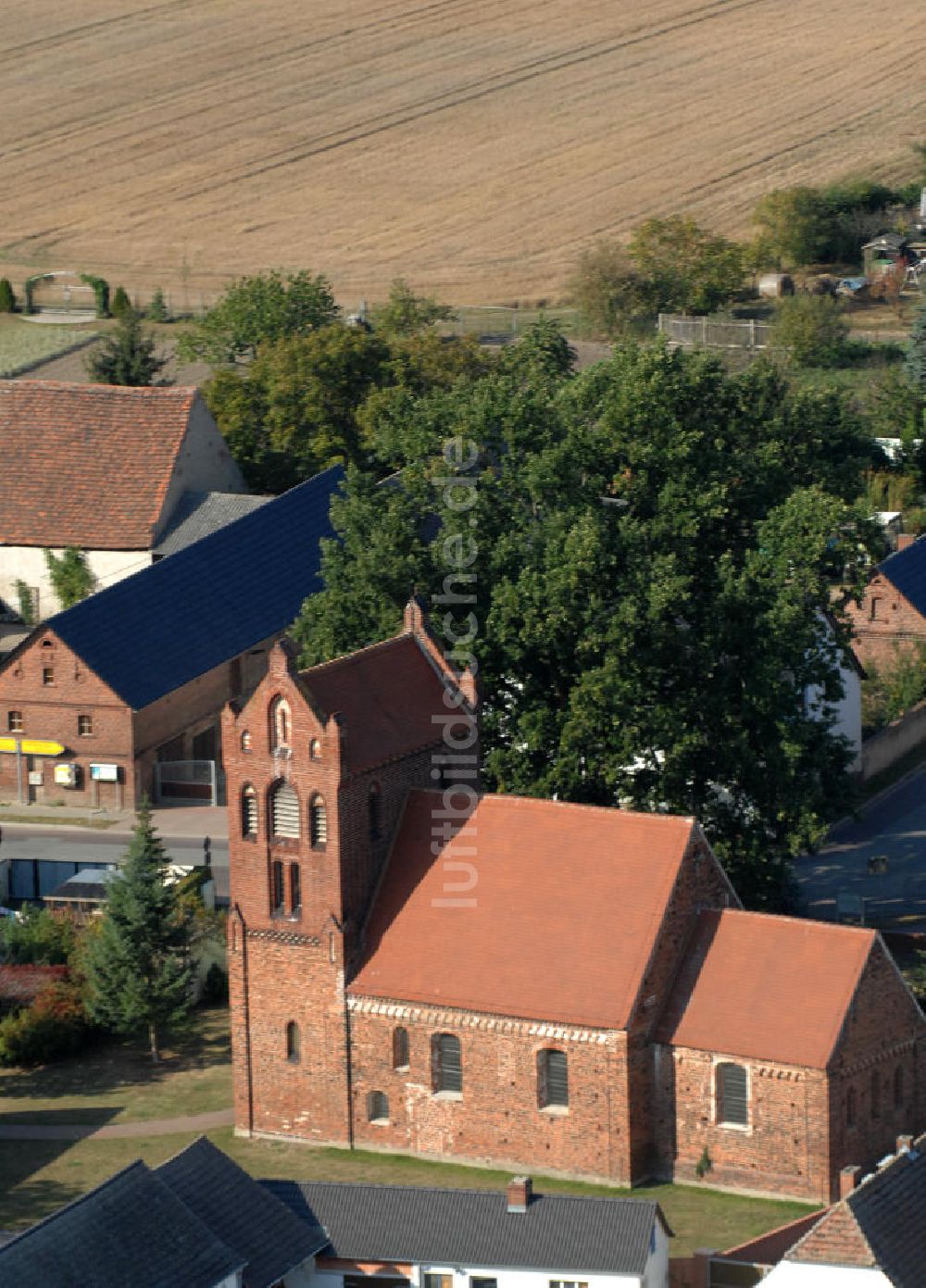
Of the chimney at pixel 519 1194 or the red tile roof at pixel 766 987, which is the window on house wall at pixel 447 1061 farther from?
the chimney at pixel 519 1194

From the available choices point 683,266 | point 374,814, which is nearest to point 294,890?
point 374,814

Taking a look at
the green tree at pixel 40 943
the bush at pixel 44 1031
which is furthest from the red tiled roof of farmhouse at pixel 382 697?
the green tree at pixel 40 943

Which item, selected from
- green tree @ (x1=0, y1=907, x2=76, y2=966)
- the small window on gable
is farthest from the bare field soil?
the small window on gable

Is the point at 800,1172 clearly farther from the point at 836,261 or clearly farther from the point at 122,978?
the point at 836,261

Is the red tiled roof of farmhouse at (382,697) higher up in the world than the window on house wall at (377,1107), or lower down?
higher up

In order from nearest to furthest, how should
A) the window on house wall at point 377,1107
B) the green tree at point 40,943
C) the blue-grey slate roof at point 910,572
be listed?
the window on house wall at point 377,1107
the green tree at point 40,943
the blue-grey slate roof at point 910,572

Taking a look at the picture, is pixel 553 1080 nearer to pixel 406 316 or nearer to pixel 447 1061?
pixel 447 1061
